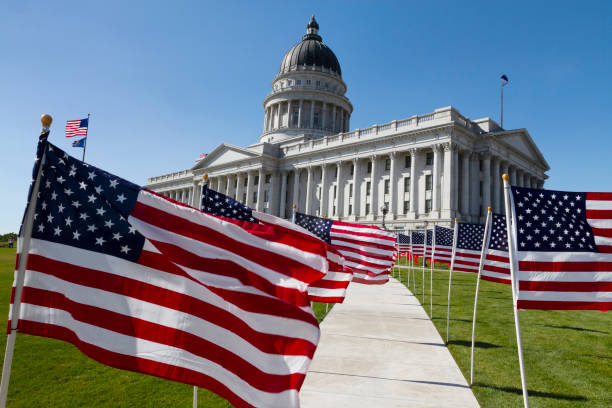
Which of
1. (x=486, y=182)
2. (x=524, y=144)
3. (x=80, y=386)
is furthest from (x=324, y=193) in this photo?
(x=80, y=386)

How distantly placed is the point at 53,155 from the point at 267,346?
2.90 metres

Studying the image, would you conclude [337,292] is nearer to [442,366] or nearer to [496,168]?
[442,366]

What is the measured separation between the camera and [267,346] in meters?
3.73

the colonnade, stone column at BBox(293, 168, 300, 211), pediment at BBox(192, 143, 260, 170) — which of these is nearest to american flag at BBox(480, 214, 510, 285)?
stone column at BBox(293, 168, 300, 211)

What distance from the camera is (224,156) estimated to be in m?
74.1

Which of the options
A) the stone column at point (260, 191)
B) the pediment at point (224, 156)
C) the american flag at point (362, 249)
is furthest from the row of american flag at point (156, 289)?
the pediment at point (224, 156)

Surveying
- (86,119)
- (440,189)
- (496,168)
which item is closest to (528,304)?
(86,119)

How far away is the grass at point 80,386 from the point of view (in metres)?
5.96

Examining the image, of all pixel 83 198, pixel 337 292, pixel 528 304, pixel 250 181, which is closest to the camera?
pixel 83 198

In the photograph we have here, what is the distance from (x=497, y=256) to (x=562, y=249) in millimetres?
1810

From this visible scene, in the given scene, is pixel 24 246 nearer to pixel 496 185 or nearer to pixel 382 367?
pixel 382 367

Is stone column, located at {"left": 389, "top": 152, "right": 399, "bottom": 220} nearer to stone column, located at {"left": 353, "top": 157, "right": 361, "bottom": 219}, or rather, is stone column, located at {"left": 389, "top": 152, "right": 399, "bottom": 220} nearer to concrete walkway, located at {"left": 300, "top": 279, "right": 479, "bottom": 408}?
stone column, located at {"left": 353, "top": 157, "right": 361, "bottom": 219}

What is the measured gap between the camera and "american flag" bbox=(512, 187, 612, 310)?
537 centimetres

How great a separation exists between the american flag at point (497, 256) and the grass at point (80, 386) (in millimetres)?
5142
